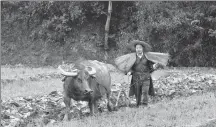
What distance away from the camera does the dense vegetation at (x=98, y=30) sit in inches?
999

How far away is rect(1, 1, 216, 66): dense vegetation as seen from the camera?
25.4m

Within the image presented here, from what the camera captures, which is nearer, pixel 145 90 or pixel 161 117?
pixel 161 117

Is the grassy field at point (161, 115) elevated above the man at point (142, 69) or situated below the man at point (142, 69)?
below

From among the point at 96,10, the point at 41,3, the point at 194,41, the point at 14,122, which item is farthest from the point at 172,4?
the point at 14,122

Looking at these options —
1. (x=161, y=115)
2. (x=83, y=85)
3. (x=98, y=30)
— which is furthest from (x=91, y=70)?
(x=98, y=30)

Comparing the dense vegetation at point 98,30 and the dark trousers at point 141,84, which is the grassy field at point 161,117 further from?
the dense vegetation at point 98,30

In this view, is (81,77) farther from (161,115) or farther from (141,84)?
(161,115)

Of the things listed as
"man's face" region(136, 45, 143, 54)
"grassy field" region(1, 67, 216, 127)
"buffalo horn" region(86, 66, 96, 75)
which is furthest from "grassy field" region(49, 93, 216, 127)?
"man's face" region(136, 45, 143, 54)

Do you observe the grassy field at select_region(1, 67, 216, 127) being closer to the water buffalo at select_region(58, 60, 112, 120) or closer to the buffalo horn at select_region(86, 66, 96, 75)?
the water buffalo at select_region(58, 60, 112, 120)

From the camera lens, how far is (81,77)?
973 cm

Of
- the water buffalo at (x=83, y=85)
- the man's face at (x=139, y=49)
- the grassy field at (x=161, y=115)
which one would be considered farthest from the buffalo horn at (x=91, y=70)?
the man's face at (x=139, y=49)

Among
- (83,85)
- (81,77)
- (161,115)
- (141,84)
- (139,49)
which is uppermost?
(139,49)

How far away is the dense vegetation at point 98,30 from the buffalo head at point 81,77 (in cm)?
1539

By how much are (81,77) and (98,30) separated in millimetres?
21517
